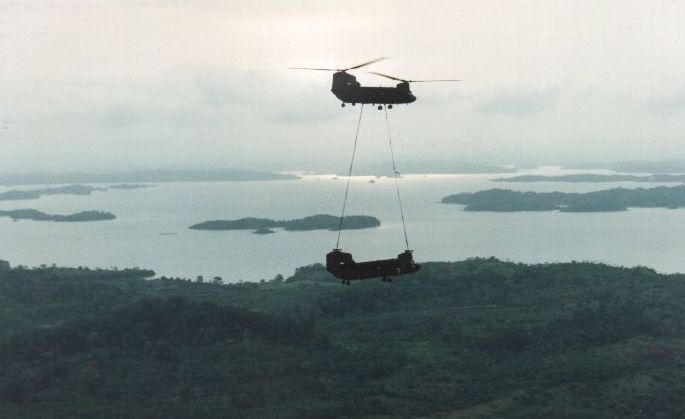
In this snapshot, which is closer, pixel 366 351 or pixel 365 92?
pixel 365 92

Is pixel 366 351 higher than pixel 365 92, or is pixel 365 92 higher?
pixel 365 92

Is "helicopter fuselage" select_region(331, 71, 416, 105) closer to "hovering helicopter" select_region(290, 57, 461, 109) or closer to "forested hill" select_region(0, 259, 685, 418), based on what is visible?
"hovering helicopter" select_region(290, 57, 461, 109)

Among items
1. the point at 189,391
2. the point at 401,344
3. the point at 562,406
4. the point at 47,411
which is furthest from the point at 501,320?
the point at 47,411

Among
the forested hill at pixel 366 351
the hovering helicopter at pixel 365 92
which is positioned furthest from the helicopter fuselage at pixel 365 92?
the forested hill at pixel 366 351

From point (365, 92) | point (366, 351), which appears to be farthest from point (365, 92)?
point (366, 351)

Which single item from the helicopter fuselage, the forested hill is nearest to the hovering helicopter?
the helicopter fuselage

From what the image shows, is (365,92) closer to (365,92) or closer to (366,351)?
(365,92)

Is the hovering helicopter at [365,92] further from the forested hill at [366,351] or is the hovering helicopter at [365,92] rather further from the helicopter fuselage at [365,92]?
the forested hill at [366,351]
